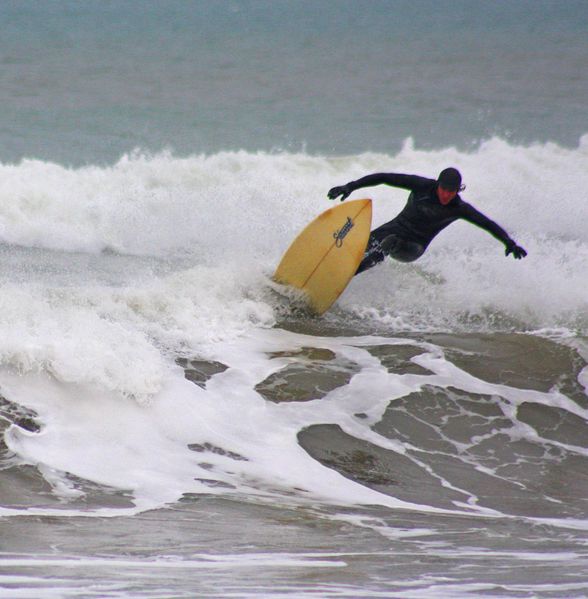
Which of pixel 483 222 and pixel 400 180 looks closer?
pixel 483 222

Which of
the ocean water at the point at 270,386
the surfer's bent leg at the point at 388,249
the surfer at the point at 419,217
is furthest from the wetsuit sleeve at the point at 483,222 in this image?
the ocean water at the point at 270,386

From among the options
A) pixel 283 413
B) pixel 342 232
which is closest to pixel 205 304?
pixel 342 232

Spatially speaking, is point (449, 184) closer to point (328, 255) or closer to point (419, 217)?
point (419, 217)

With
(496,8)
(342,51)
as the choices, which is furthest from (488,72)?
(496,8)

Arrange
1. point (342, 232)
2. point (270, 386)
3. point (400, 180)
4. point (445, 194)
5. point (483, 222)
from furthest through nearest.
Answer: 1. point (342, 232)
2. point (400, 180)
3. point (483, 222)
4. point (445, 194)
5. point (270, 386)

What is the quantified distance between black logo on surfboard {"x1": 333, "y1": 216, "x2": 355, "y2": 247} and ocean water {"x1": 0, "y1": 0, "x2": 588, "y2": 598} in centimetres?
71

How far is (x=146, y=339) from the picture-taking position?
7.86 metres

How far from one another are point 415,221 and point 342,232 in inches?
30.1

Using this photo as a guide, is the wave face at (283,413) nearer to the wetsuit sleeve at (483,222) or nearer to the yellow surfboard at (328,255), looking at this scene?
the yellow surfboard at (328,255)

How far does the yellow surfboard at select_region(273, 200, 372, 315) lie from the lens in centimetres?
942

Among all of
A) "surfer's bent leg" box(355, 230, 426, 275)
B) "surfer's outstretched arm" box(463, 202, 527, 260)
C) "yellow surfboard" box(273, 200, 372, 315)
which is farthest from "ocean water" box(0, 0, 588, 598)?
"surfer's outstretched arm" box(463, 202, 527, 260)

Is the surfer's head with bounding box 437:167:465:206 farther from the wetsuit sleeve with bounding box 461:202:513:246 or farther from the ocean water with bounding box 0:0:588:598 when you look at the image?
the ocean water with bounding box 0:0:588:598

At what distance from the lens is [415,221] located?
9.12 m

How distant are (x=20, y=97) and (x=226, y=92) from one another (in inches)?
218
